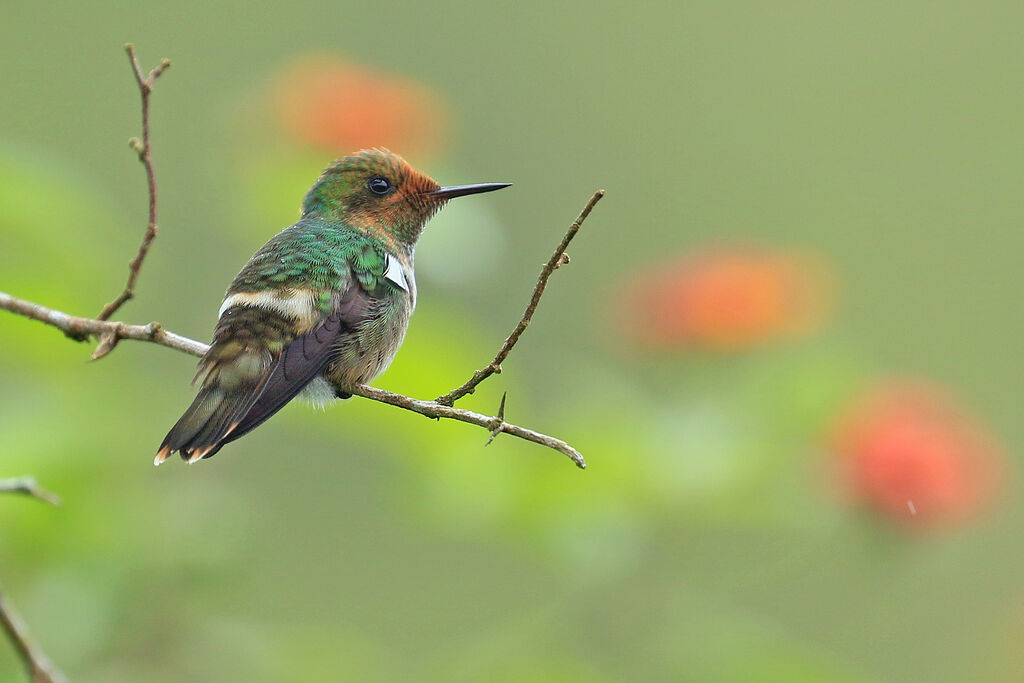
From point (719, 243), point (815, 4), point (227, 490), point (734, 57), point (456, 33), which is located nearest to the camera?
point (227, 490)

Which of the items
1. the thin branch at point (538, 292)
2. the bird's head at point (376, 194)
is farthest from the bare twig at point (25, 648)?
the bird's head at point (376, 194)

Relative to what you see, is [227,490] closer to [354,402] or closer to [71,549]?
[71,549]

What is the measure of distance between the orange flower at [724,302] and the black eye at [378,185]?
40.4 inches

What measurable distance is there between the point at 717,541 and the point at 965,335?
6408mm

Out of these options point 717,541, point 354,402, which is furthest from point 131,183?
point 354,402

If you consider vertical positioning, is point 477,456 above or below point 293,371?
below

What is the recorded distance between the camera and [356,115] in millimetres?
3191

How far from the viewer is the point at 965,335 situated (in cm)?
984

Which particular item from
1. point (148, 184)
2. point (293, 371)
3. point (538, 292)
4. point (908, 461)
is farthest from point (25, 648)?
point (908, 461)

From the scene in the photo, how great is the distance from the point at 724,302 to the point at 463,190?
3.23 feet

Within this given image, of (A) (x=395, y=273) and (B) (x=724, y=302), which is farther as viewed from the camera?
(B) (x=724, y=302)

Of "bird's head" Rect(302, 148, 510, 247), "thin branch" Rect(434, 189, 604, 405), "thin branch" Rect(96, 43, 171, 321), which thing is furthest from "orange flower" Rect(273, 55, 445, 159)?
"thin branch" Rect(434, 189, 604, 405)

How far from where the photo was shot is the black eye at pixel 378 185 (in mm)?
2672

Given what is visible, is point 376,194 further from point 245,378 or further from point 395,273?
point 245,378
